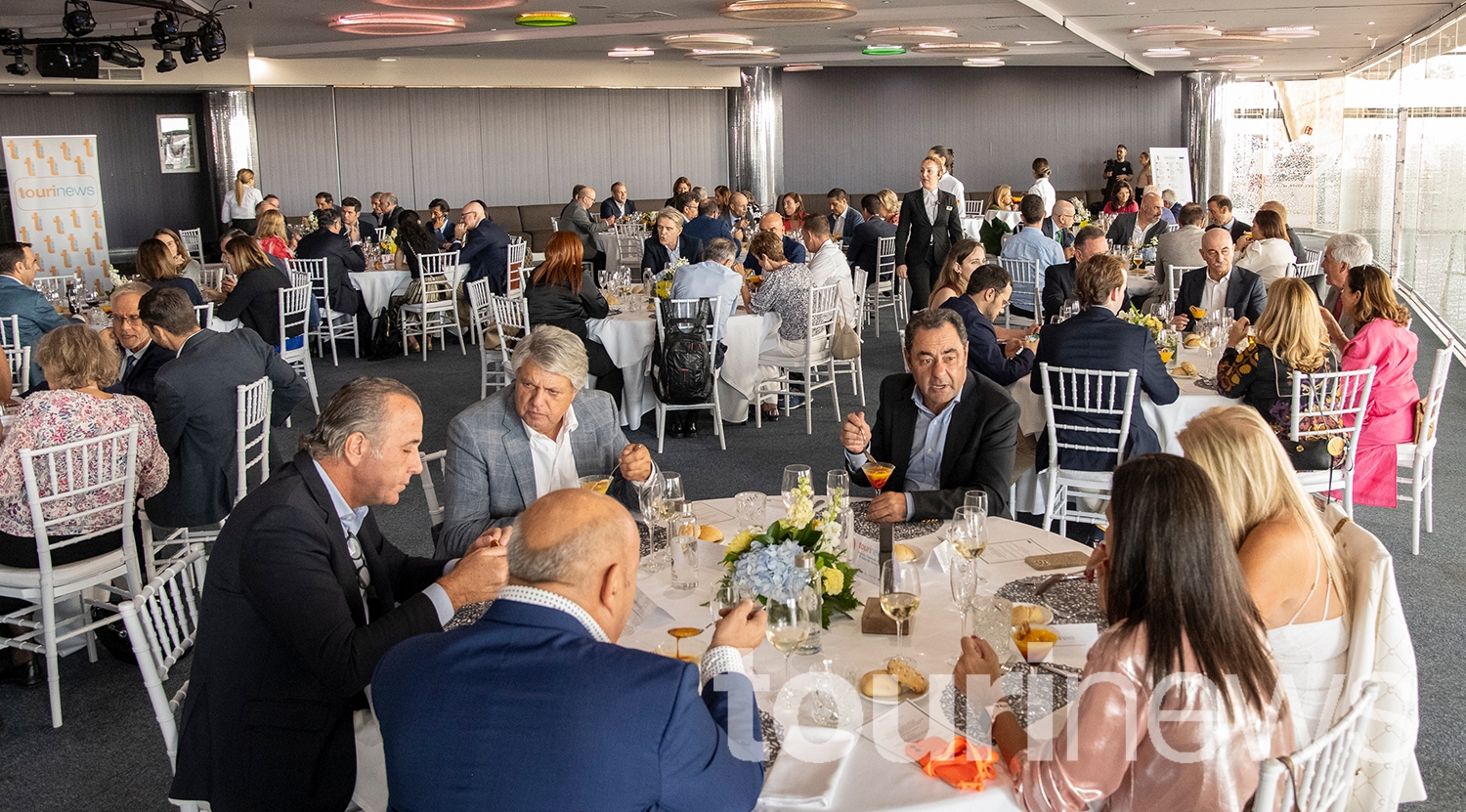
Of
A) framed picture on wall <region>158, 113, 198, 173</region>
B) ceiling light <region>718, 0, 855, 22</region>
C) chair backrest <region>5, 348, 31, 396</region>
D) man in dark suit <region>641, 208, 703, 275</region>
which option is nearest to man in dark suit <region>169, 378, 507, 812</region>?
chair backrest <region>5, 348, 31, 396</region>

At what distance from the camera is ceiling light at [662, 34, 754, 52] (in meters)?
13.1

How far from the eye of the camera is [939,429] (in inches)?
149

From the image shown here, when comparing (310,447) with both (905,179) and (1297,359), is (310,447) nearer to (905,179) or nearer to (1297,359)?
(1297,359)

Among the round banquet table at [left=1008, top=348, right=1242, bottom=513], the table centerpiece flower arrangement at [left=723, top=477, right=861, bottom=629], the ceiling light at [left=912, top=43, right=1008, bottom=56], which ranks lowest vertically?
the round banquet table at [left=1008, top=348, right=1242, bottom=513]

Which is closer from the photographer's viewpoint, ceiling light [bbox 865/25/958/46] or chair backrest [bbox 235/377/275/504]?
chair backrest [bbox 235/377/275/504]

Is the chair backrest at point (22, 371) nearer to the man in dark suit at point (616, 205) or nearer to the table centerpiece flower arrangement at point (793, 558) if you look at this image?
the table centerpiece flower arrangement at point (793, 558)

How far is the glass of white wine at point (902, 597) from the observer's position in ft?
Result: 7.48

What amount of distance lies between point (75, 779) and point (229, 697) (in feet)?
5.74

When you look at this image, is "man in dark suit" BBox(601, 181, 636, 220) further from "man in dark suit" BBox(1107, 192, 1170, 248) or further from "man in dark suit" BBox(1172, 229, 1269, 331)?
"man in dark suit" BBox(1172, 229, 1269, 331)

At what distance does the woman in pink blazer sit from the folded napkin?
396 cm

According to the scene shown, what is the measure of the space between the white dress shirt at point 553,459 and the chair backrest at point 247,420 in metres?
1.81

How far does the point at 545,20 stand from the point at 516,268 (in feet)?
8.22

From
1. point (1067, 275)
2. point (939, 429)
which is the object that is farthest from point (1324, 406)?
point (1067, 275)

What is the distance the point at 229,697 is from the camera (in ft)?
7.40
